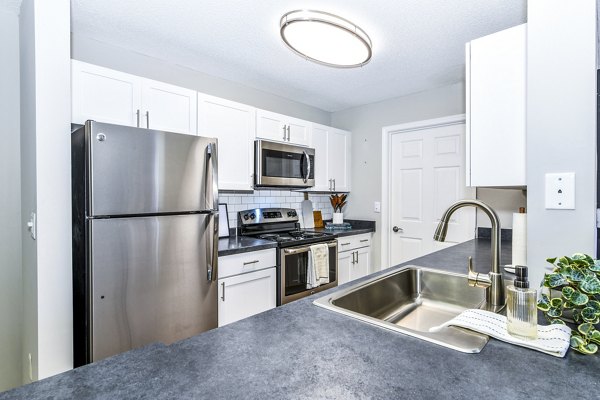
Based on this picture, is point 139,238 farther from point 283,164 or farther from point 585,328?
point 585,328

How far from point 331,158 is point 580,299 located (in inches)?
120

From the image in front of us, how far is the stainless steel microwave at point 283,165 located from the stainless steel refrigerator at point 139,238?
81 cm

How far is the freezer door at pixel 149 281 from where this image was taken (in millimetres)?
1654

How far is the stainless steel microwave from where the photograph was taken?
2.90 m

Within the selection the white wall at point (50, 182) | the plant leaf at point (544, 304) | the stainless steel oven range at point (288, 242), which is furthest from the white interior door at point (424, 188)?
the white wall at point (50, 182)

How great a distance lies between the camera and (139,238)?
1.78 meters

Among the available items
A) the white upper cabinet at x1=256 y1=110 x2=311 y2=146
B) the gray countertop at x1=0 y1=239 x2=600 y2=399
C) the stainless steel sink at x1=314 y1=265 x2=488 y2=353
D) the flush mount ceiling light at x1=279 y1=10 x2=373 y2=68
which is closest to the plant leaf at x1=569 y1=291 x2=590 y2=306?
the gray countertop at x1=0 y1=239 x2=600 y2=399

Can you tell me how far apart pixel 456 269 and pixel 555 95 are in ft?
2.86

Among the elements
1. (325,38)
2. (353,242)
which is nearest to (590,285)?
(325,38)

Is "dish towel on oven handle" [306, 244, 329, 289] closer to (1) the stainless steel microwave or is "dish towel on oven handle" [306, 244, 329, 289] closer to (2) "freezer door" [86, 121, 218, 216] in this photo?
(1) the stainless steel microwave

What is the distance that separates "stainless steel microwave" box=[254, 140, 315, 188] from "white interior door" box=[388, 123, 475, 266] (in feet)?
3.45

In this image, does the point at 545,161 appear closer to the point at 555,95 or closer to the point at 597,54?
the point at 555,95

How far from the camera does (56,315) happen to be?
1644 millimetres

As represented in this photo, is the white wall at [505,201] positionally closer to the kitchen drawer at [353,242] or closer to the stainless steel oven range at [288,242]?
the kitchen drawer at [353,242]
